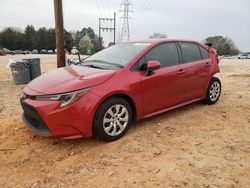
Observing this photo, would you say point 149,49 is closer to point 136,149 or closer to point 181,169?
point 136,149

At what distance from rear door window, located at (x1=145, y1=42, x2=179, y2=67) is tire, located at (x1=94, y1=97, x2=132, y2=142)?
3.27ft

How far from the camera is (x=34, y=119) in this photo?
387 cm

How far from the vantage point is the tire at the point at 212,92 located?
5789mm

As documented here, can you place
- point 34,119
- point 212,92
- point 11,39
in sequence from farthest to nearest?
point 11,39 < point 212,92 < point 34,119

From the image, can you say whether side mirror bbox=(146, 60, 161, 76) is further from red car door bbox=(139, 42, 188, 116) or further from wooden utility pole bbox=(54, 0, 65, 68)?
wooden utility pole bbox=(54, 0, 65, 68)

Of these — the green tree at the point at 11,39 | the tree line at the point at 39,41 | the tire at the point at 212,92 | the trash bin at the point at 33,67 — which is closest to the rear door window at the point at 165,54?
the tire at the point at 212,92

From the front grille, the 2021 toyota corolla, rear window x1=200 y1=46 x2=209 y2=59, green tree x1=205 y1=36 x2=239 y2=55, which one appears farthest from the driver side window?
green tree x1=205 y1=36 x2=239 y2=55

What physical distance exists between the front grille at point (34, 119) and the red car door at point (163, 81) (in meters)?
1.64

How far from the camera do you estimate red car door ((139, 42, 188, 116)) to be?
4422 mm

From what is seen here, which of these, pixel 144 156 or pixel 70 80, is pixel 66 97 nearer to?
pixel 70 80

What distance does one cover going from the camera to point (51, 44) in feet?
273

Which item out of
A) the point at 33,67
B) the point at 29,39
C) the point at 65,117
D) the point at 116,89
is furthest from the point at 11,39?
the point at 65,117

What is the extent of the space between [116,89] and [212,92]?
2.83 meters

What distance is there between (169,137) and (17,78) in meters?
6.98
